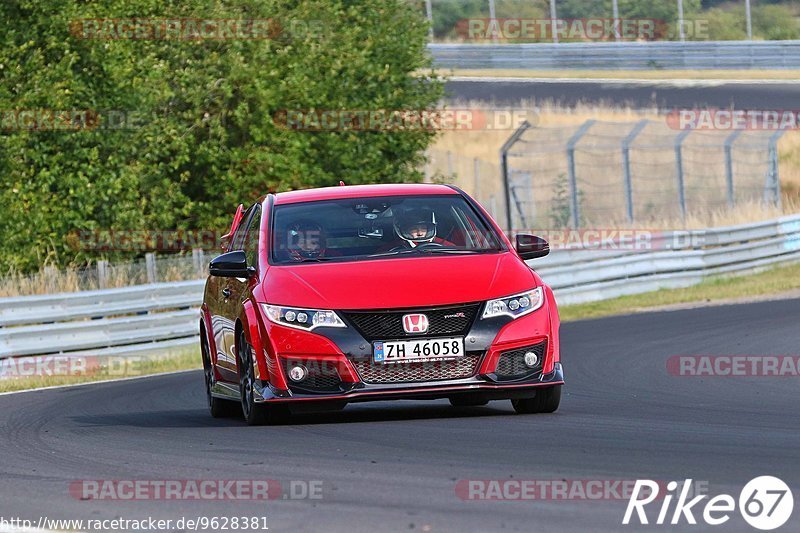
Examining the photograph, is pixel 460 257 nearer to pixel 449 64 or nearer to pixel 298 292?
pixel 298 292

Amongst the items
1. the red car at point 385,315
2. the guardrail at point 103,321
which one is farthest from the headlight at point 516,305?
the guardrail at point 103,321

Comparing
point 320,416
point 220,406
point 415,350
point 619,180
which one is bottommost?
point 619,180

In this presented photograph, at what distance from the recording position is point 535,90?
164 feet

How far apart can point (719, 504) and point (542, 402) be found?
381 centimetres

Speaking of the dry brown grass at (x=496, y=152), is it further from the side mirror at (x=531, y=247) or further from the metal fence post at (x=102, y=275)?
the side mirror at (x=531, y=247)

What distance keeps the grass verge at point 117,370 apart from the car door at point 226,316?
5.34 metres

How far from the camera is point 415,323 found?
974cm

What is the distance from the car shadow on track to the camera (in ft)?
34.7

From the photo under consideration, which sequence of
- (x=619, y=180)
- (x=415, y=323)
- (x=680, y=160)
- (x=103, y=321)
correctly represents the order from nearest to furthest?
1. (x=415, y=323)
2. (x=103, y=321)
3. (x=680, y=160)
4. (x=619, y=180)

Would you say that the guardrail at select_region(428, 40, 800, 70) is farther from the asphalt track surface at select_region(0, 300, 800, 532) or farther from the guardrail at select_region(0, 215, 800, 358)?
the asphalt track surface at select_region(0, 300, 800, 532)

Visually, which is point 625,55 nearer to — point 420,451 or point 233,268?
point 233,268

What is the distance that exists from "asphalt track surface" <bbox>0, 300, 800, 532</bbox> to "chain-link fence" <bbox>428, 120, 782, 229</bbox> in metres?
21.6

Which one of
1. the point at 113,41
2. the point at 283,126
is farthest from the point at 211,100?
the point at 113,41

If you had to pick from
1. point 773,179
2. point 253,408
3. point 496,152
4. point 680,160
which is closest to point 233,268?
point 253,408
